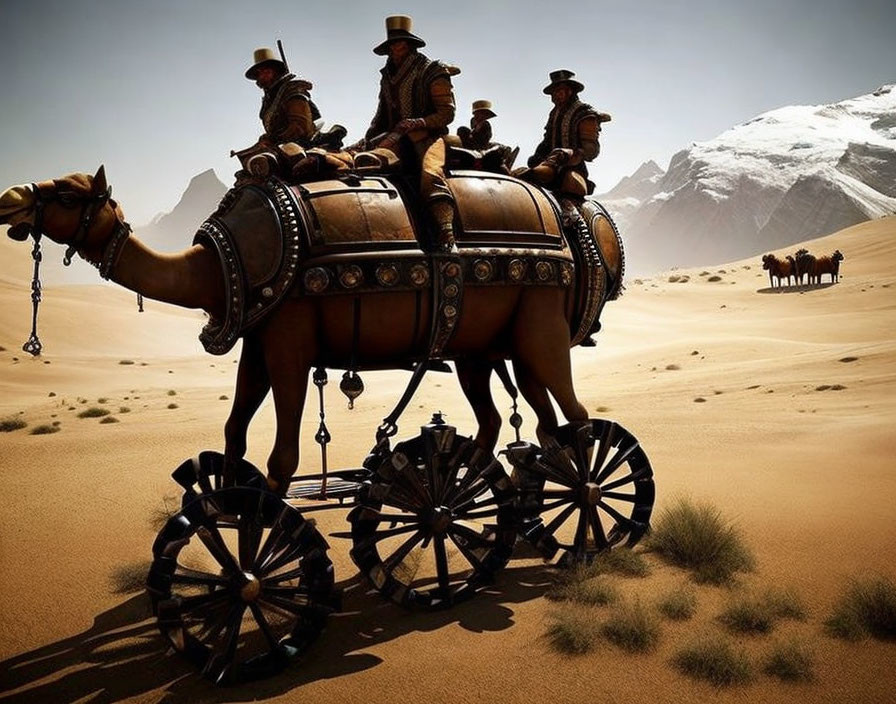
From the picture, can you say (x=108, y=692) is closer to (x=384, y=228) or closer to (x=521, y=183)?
(x=384, y=228)

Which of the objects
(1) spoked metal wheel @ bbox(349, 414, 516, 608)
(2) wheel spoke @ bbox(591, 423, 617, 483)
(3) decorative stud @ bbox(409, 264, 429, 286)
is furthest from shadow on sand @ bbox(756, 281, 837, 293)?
(3) decorative stud @ bbox(409, 264, 429, 286)

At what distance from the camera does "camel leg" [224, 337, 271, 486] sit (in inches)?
183

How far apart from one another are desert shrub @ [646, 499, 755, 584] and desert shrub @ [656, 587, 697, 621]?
484 millimetres

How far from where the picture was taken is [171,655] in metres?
3.91

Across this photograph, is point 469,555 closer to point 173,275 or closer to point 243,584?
point 243,584

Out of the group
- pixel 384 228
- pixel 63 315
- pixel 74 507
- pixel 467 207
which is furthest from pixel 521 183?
pixel 63 315

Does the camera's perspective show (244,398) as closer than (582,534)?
Yes

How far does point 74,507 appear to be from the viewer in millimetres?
6867

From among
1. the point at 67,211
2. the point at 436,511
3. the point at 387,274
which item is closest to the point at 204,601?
the point at 436,511

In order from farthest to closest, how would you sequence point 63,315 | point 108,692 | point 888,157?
point 888,157 < point 63,315 < point 108,692

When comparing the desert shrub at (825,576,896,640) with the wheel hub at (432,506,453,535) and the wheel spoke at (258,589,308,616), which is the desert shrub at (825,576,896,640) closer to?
the wheel hub at (432,506,453,535)

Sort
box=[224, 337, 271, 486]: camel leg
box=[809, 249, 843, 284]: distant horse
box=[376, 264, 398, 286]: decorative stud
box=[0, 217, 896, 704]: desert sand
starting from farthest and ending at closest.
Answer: box=[809, 249, 843, 284]: distant horse < box=[224, 337, 271, 486]: camel leg < box=[376, 264, 398, 286]: decorative stud < box=[0, 217, 896, 704]: desert sand

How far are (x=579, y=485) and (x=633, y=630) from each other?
138 centimetres

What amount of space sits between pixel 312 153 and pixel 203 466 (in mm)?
2279
